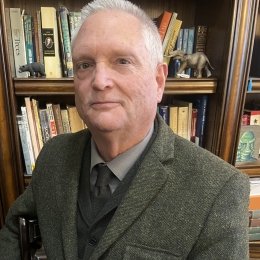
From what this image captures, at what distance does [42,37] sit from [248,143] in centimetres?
110

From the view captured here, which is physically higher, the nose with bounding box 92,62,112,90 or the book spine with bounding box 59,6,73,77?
the book spine with bounding box 59,6,73,77

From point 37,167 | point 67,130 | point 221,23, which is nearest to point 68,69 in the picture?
point 67,130

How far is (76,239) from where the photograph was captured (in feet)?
2.52

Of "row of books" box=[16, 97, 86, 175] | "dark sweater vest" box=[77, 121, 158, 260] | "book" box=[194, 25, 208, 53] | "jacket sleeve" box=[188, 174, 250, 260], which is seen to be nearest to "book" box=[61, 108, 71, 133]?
"row of books" box=[16, 97, 86, 175]

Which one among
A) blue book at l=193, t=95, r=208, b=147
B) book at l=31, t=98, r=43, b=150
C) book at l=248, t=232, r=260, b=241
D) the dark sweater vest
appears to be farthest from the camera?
book at l=248, t=232, r=260, b=241

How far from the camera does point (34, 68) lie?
1103mm

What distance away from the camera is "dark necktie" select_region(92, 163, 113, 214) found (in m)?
0.77

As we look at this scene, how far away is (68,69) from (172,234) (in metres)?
0.80

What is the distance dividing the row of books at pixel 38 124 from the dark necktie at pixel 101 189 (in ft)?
1.62

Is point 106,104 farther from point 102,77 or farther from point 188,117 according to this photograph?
point 188,117

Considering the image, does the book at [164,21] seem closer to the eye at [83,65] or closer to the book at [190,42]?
the book at [190,42]

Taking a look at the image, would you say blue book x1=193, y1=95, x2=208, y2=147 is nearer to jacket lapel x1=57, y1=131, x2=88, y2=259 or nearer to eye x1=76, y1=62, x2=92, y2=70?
jacket lapel x1=57, y1=131, x2=88, y2=259

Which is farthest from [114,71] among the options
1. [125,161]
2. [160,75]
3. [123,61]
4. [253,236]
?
[253,236]

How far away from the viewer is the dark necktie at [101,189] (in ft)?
2.54
